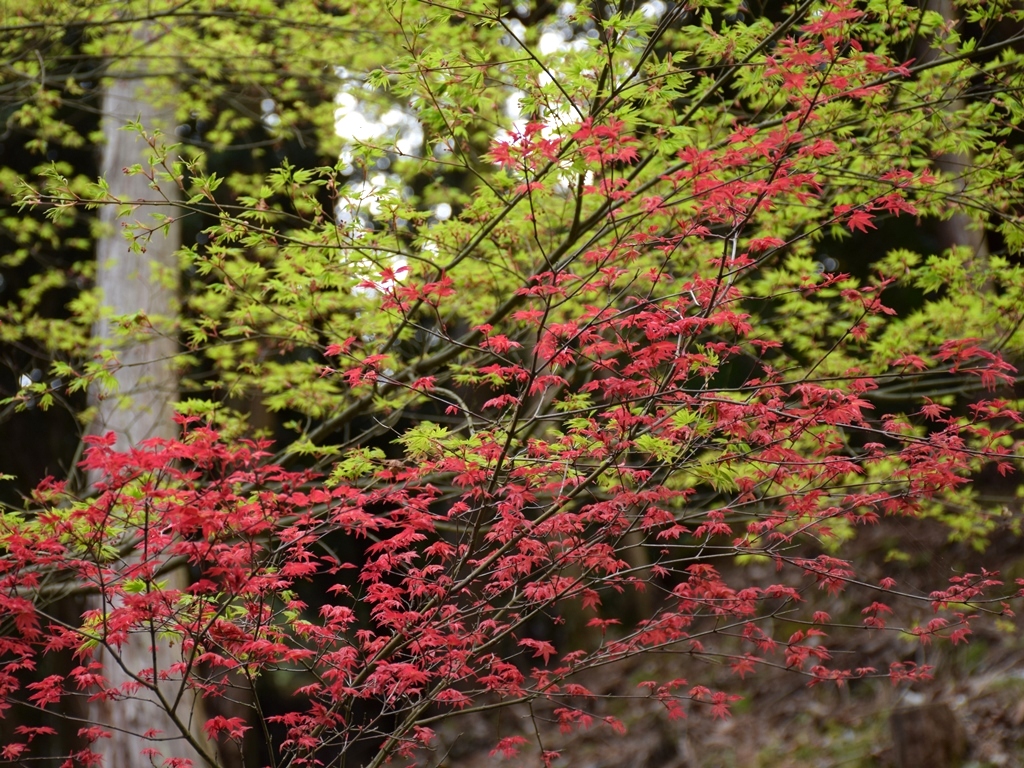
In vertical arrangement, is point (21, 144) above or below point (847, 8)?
above

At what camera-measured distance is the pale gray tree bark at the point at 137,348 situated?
6.25 metres

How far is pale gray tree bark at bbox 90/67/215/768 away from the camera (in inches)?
246

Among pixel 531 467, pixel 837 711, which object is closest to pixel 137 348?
pixel 531 467

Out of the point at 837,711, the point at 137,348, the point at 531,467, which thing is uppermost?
the point at 137,348

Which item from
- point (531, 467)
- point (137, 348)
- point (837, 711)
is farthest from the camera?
point (837, 711)

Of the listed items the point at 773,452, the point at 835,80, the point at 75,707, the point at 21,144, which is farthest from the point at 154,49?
the point at 75,707

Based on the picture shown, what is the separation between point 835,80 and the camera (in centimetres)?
347

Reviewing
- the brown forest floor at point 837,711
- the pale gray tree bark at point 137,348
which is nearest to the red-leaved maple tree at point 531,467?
the brown forest floor at point 837,711

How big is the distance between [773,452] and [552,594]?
95cm

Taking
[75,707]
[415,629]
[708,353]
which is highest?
[75,707]

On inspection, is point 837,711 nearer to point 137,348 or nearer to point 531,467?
point 531,467

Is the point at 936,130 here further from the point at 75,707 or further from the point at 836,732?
the point at 75,707

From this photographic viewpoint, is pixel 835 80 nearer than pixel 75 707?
Yes

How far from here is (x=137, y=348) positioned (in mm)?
7023
